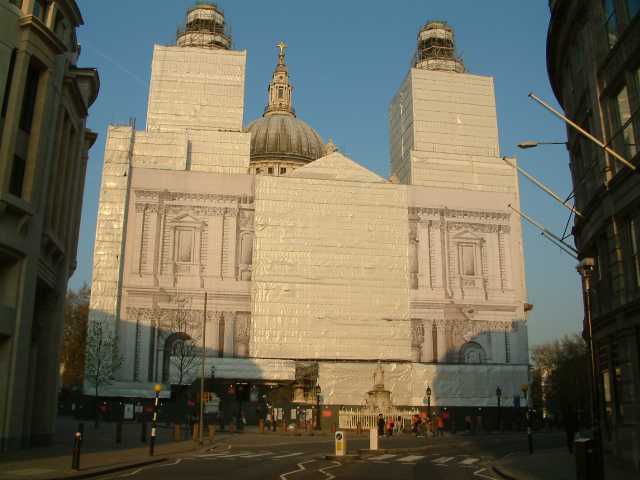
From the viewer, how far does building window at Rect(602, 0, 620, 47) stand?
2311cm

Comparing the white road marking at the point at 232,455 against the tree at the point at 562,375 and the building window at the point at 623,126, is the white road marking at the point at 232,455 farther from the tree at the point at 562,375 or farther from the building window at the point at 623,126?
the tree at the point at 562,375

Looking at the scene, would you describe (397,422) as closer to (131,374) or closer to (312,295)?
(312,295)

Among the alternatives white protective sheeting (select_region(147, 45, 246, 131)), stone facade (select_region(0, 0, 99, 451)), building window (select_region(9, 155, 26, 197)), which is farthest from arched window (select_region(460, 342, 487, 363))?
building window (select_region(9, 155, 26, 197))

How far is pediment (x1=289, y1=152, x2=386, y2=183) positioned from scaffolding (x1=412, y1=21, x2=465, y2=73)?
1882 cm

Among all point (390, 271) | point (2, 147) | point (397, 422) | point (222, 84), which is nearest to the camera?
point (2, 147)

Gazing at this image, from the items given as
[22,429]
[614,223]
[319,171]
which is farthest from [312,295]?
[614,223]

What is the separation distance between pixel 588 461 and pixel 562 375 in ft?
283

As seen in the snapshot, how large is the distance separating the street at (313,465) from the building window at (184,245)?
112ft

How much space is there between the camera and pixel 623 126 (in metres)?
22.6

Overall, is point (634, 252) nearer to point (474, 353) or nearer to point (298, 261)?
point (298, 261)

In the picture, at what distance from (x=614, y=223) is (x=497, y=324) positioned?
156 ft

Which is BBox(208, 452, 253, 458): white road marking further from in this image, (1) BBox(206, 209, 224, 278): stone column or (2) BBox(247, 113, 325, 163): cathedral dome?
(2) BBox(247, 113, 325, 163): cathedral dome

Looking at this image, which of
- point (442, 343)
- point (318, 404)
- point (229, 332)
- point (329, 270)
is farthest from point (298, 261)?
point (442, 343)

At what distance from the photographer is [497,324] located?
69250 millimetres
